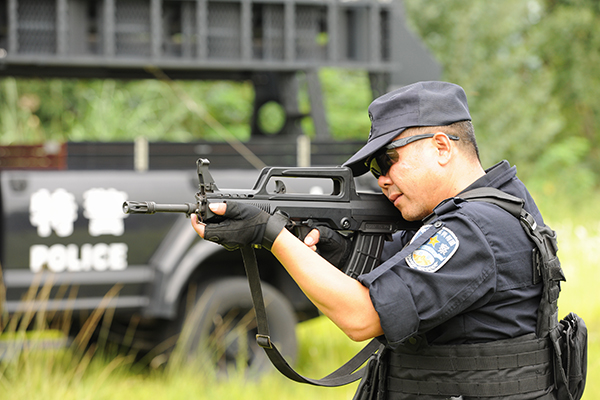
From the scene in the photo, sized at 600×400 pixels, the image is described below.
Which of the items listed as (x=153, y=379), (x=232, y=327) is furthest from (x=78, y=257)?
(x=232, y=327)

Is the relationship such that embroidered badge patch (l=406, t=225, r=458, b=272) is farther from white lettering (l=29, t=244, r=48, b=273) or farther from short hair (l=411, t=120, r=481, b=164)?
white lettering (l=29, t=244, r=48, b=273)

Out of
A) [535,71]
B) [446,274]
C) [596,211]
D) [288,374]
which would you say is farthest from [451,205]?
[535,71]

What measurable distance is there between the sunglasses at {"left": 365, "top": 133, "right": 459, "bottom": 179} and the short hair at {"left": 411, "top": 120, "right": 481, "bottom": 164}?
2cm

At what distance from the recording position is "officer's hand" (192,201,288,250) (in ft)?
5.71

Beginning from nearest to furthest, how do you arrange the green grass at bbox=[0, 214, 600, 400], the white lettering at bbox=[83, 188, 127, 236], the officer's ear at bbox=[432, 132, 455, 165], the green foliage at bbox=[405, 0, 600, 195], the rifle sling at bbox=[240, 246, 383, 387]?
the officer's ear at bbox=[432, 132, 455, 165] → the rifle sling at bbox=[240, 246, 383, 387] → the green grass at bbox=[0, 214, 600, 400] → the white lettering at bbox=[83, 188, 127, 236] → the green foliage at bbox=[405, 0, 600, 195]

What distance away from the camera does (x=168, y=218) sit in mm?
4191

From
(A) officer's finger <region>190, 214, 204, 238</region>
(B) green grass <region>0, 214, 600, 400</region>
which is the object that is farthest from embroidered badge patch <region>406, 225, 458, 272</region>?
(B) green grass <region>0, 214, 600, 400</region>

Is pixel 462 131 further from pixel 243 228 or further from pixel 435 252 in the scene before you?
pixel 243 228

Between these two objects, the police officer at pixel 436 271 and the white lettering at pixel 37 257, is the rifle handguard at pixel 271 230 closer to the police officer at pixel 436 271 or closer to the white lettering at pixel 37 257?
the police officer at pixel 436 271

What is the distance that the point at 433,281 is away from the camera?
5.41ft

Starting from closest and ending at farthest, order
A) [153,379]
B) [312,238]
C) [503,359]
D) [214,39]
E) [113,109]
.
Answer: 1. [503,359]
2. [312,238]
3. [153,379]
4. [214,39]
5. [113,109]

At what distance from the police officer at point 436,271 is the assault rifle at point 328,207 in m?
0.08

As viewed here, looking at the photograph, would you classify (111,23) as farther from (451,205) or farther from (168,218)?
(451,205)

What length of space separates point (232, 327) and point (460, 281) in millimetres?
2912
